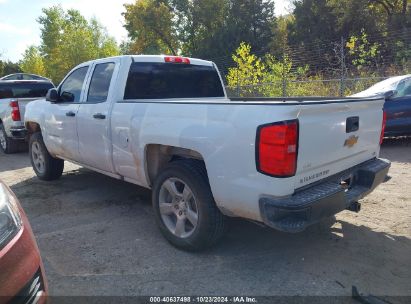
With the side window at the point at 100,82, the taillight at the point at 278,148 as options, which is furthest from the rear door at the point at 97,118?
the taillight at the point at 278,148

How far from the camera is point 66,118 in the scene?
5219 mm

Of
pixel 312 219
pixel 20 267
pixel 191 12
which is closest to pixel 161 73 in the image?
pixel 312 219

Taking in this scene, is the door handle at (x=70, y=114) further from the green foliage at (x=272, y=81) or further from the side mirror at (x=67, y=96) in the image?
the green foliage at (x=272, y=81)

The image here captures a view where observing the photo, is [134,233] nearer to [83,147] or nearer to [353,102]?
[83,147]

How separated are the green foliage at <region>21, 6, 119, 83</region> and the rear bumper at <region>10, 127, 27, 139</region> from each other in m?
37.9

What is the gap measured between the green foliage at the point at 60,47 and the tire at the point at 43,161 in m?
40.7

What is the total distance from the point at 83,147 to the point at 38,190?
1563mm

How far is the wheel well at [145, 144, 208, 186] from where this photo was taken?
3759 millimetres

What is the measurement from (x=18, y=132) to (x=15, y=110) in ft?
1.70

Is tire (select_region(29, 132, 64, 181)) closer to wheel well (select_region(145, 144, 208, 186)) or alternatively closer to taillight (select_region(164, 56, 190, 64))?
taillight (select_region(164, 56, 190, 64))

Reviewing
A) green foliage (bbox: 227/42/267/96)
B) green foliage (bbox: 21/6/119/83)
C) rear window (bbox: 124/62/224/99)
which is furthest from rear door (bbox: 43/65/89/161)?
green foliage (bbox: 21/6/119/83)

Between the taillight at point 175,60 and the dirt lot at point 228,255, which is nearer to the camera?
the dirt lot at point 228,255

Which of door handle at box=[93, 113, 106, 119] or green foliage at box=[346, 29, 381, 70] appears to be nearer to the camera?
door handle at box=[93, 113, 106, 119]

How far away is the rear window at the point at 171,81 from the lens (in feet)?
14.6
